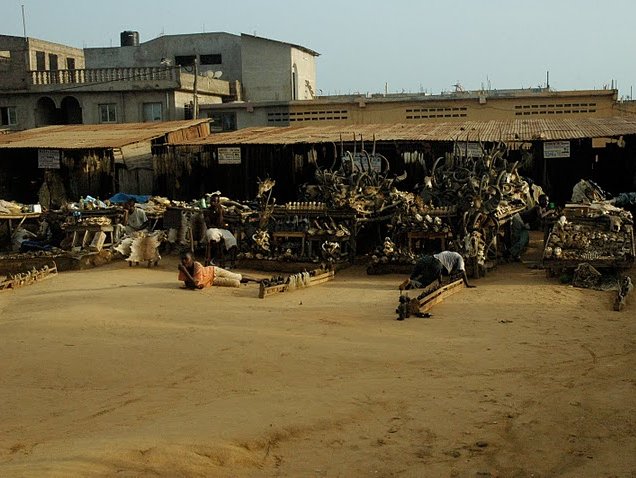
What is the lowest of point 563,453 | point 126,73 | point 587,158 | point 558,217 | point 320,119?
point 563,453

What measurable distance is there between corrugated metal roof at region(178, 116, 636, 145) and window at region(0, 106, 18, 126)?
1278cm

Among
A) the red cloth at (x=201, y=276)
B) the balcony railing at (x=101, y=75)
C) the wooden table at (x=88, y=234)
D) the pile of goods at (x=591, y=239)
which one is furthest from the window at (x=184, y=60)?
the pile of goods at (x=591, y=239)

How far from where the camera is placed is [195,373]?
8.84 m

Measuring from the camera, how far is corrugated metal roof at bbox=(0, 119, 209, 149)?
24.1 meters

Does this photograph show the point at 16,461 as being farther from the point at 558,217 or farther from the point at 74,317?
the point at 558,217

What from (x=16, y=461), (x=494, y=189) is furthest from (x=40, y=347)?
(x=494, y=189)

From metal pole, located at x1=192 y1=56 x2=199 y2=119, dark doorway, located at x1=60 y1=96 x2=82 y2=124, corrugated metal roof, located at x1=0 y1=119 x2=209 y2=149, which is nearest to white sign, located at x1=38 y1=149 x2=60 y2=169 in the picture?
corrugated metal roof, located at x1=0 y1=119 x2=209 y2=149

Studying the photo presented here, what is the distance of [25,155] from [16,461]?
21.8m

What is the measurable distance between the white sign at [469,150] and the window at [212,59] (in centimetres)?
1909

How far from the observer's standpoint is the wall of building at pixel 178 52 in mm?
36594

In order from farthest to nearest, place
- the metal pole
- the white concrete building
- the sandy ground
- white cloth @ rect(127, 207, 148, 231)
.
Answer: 1. the white concrete building
2. the metal pole
3. white cloth @ rect(127, 207, 148, 231)
4. the sandy ground

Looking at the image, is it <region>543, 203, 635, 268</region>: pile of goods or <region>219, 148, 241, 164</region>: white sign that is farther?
<region>219, 148, 241, 164</region>: white sign

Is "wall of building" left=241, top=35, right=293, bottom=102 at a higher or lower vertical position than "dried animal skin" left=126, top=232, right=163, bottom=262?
higher

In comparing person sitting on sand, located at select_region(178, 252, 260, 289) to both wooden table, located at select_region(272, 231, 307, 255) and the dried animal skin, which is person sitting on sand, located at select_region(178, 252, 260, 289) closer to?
wooden table, located at select_region(272, 231, 307, 255)
